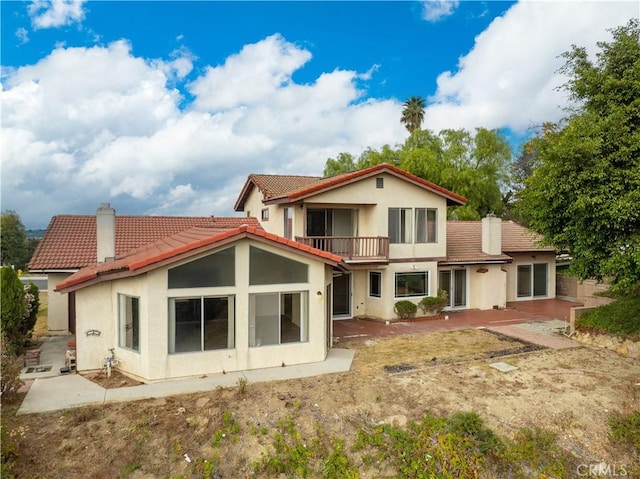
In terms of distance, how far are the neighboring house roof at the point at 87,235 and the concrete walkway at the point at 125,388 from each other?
23.0ft

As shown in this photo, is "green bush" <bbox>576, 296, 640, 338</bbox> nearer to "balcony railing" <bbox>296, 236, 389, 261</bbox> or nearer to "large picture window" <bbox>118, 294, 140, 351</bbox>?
"balcony railing" <bbox>296, 236, 389, 261</bbox>

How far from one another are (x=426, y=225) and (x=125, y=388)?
1402cm

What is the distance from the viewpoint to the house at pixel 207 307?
34.4 feet

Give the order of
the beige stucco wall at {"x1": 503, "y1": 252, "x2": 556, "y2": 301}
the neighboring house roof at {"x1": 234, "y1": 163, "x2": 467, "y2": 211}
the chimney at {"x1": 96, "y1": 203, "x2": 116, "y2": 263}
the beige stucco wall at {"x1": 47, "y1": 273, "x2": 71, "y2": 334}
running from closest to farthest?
1. the chimney at {"x1": 96, "y1": 203, "x2": 116, "y2": 263}
2. the beige stucco wall at {"x1": 47, "y1": 273, "x2": 71, "y2": 334}
3. the neighboring house roof at {"x1": 234, "y1": 163, "x2": 467, "y2": 211}
4. the beige stucco wall at {"x1": 503, "y1": 252, "x2": 556, "y2": 301}

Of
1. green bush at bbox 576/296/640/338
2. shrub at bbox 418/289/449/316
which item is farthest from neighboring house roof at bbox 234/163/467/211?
green bush at bbox 576/296/640/338

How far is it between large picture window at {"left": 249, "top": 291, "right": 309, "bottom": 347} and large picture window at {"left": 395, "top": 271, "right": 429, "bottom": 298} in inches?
307

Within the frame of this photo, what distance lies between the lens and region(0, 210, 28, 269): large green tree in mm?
47656

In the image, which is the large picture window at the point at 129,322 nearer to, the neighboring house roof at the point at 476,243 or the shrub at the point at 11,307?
the shrub at the point at 11,307

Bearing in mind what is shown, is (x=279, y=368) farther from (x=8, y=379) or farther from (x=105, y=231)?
(x=105, y=231)

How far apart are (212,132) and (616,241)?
18.9m

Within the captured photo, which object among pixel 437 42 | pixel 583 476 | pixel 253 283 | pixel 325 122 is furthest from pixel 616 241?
pixel 325 122

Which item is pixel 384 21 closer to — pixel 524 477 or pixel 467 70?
pixel 467 70

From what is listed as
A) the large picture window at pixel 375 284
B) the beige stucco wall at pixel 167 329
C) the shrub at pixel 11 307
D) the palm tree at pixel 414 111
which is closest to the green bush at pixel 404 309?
the large picture window at pixel 375 284

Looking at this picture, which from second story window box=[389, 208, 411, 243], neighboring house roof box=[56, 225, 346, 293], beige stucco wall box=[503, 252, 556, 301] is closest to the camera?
neighboring house roof box=[56, 225, 346, 293]
